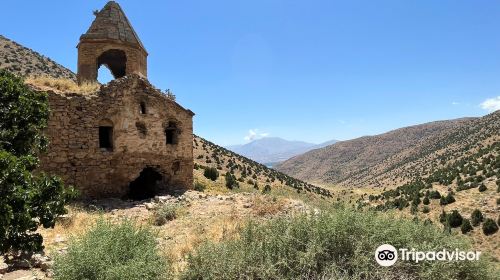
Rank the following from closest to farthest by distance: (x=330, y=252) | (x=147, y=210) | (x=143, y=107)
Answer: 1. (x=330, y=252)
2. (x=147, y=210)
3. (x=143, y=107)

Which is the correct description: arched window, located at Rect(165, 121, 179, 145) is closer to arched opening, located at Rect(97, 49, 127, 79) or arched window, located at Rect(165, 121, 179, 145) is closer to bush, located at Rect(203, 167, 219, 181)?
arched opening, located at Rect(97, 49, 127, 79)

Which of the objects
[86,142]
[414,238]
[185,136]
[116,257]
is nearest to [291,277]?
[414,238]

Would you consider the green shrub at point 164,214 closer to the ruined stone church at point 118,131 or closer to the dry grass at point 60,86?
the ruined stone church at point 118,131

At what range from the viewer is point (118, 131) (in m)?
15.3

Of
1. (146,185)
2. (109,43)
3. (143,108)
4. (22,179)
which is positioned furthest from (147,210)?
(109,43)

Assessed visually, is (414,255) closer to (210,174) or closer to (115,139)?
(115,139)

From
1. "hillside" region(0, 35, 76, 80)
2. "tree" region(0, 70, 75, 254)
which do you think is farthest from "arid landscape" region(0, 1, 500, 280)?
"hillside" region(0, 35, 76, 80)

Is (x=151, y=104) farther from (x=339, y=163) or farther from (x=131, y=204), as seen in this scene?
(x=339, y=163)

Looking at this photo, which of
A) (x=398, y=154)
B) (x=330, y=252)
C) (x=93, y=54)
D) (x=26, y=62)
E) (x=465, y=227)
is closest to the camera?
(x=330, y=252)

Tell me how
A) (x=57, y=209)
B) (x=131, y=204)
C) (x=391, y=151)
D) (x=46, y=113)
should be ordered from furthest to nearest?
(x=391, y=151) → (x=131, y=204) → (x=46, y=113) → (x=57, y=209)

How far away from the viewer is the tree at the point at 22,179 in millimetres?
5582

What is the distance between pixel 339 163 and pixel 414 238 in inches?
5182

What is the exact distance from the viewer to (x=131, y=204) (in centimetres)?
1435

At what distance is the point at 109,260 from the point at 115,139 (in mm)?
9770
